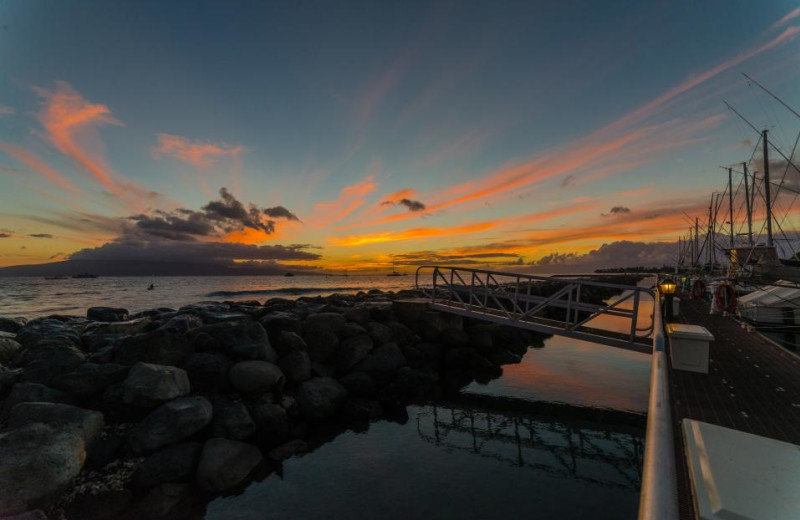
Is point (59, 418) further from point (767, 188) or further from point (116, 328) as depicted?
point (767, 188)

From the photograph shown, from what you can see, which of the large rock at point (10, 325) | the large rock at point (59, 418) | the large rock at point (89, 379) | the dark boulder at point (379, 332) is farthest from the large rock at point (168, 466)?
the large rock at point (10, 325)

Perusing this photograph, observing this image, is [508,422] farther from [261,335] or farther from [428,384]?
[261,335]

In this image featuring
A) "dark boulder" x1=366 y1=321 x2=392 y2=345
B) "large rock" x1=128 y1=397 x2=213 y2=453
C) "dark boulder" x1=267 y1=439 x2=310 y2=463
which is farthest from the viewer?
"dark boulder" x1=366 y1=321 x2=392 y2=345

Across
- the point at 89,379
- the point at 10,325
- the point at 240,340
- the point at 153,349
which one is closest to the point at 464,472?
the point at 240,340

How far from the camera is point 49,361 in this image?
A: 398 inches

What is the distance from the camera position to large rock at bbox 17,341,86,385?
386 inches

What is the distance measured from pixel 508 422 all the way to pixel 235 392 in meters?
7.47

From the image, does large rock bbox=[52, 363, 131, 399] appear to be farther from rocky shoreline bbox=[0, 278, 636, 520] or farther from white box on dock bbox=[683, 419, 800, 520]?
white box on dock bbox=[683, 419, 800, 520]

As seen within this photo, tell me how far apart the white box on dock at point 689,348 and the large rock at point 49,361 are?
1429cm

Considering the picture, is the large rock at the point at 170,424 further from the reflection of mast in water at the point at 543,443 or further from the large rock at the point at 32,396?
the reflection of mast in water at the point at 543,443

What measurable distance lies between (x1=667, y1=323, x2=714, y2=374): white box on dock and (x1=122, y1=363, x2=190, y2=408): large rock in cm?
1101

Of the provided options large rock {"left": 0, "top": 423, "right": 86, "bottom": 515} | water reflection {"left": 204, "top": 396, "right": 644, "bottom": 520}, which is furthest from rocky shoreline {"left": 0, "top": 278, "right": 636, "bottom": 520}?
water reflection {"left": 204, "top": 396, "right": 644, "bottom": 520}

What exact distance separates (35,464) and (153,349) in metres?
4.78

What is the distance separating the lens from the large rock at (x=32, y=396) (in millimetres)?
8719
